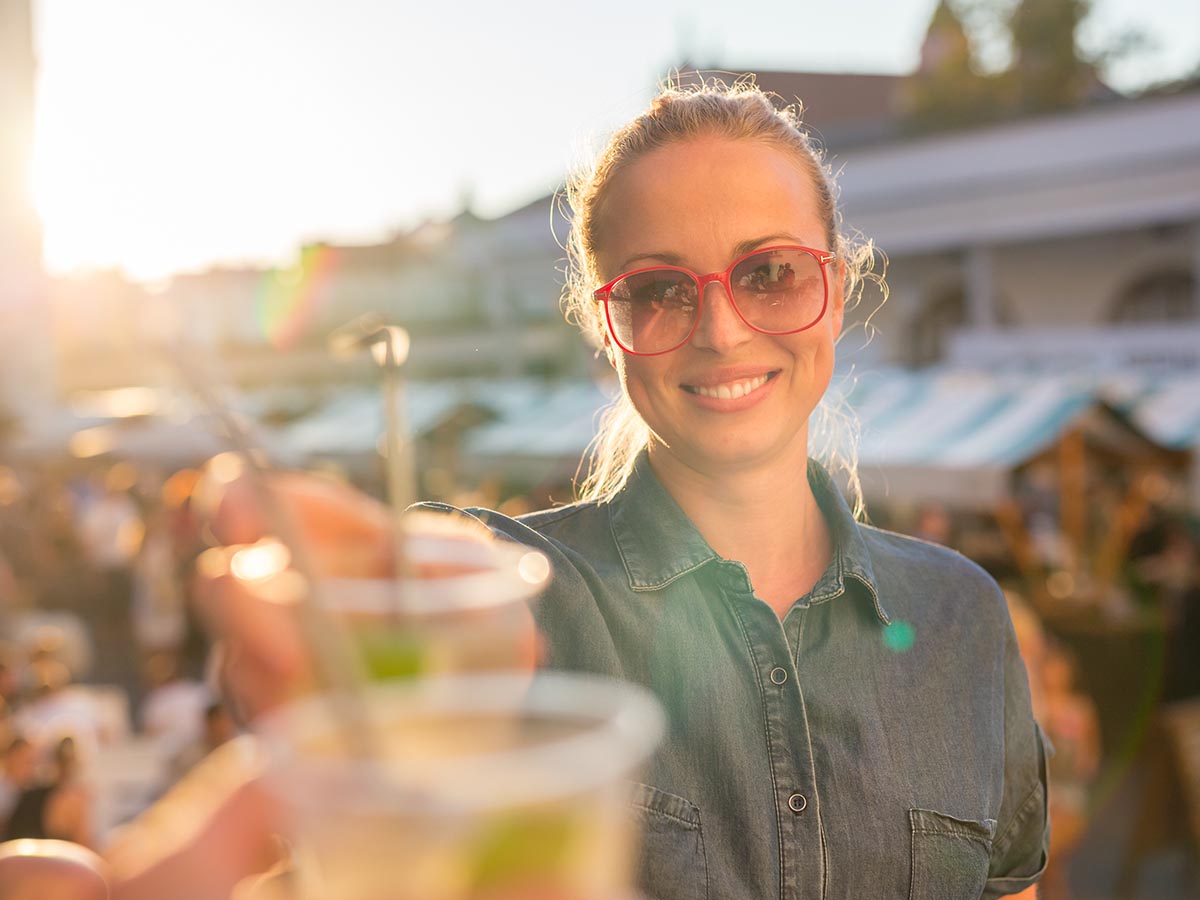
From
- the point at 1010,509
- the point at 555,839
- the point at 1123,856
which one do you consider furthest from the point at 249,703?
the point at 1010,509

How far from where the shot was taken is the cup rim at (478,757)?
0.46 m

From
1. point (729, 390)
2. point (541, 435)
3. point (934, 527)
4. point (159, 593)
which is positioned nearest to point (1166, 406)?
point (934, 527)

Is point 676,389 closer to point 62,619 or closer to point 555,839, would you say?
point 555,839

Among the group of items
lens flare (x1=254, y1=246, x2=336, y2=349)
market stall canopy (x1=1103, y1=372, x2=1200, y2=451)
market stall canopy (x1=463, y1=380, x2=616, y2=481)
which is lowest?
lens flare (x1=254, y1=246, x2=336, y2=349)

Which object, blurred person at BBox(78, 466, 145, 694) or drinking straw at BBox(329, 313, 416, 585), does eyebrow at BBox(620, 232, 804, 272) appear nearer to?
drinking straw at BBox(329, 313, 416, 585)

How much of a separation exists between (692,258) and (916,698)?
70 cm

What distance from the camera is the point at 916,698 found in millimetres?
1645

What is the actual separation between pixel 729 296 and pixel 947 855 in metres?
0.83

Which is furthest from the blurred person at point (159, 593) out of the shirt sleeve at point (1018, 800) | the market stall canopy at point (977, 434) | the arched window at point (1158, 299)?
the arched window at point (1158, 299)

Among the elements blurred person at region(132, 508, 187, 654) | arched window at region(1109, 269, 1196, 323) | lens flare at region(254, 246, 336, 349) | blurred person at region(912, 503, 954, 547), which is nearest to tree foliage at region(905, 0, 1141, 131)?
arched window at region(1109, 269, 1196, 323)

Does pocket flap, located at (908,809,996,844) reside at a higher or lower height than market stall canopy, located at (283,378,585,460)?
higher

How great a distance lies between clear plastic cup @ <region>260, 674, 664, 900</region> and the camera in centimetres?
46

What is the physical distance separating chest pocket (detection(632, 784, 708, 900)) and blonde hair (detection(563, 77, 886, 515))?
0.48 metres

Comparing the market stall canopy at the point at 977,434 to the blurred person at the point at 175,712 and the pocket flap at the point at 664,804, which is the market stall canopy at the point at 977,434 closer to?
the blurred person at the point at 175,712
